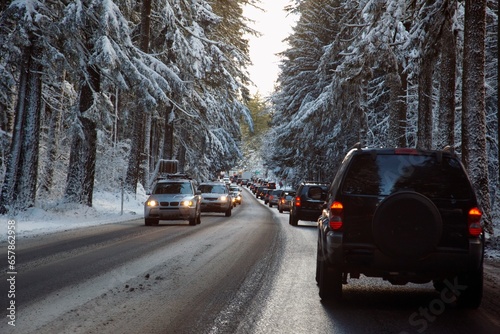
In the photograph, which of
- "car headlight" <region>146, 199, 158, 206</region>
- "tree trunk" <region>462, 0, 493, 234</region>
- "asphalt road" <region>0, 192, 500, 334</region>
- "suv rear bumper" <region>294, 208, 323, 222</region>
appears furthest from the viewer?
"suv rear bumper" <region>294, 208, 323, 222</region>

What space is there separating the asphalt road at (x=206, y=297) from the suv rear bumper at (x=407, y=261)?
0.49 metres

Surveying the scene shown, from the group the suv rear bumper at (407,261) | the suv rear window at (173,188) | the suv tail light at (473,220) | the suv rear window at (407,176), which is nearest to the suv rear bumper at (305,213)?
the suv rear window at (173,188)

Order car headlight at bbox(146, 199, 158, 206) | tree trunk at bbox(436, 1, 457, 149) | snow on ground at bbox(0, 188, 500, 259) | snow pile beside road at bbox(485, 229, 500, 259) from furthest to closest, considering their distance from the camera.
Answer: car headlight at bbox(146, 199, 158, 206)
tree trunk at bbox(436, 1, 457, 149)
snow on ground at bbox(0, 188, 500, 259)
snow pile beside road at bbox(485, 229, 500, 259)

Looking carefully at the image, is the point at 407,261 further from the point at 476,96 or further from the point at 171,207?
the point at 171,207

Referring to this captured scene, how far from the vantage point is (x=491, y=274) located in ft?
36.2

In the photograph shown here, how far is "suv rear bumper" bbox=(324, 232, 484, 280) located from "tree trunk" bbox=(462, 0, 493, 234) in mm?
10473

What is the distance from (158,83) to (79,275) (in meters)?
15.7

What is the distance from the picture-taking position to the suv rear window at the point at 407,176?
7297 mm

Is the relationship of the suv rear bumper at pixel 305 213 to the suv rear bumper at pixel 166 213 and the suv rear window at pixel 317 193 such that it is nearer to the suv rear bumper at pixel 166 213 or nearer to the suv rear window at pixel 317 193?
the suv rear bumper at pixel 166 213

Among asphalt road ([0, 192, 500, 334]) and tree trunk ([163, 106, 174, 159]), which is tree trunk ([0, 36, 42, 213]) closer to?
asphalt road ([0, 192, 500, 334])

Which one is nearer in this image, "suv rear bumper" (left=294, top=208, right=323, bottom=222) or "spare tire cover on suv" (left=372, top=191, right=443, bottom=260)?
"spare tire cover on suv" (left=372, top=191, right=443, bottom=260)
